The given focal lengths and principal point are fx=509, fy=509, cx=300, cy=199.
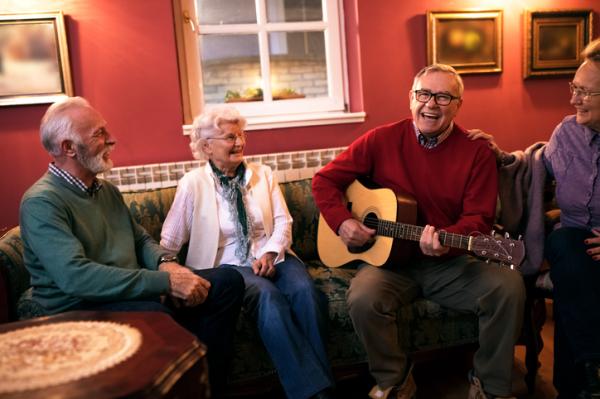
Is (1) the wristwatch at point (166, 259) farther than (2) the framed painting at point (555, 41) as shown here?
No

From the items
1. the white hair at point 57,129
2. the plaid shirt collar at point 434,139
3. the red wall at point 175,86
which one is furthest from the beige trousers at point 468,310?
the red wall at point 175,86

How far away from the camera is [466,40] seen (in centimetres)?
295

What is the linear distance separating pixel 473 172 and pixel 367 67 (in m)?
1.12

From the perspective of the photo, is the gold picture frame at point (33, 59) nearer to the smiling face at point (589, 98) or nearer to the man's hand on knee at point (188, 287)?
the man's hand on knee at point (188, 287)

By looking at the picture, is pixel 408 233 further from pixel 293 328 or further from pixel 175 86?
pixel 175 86

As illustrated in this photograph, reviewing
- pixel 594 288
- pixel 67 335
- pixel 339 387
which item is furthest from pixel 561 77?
pixel 67 335

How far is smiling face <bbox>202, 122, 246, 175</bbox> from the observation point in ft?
6.90

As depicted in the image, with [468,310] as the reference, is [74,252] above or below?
above

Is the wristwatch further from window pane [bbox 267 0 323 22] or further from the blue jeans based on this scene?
window pane [bbox 267 0 323 22]

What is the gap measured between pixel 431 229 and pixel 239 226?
30.0 inches

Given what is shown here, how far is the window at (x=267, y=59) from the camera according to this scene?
2.84m

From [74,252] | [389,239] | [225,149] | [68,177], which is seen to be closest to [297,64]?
[225,149]

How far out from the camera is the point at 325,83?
304 cm

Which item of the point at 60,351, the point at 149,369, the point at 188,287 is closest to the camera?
the point at 149,369
